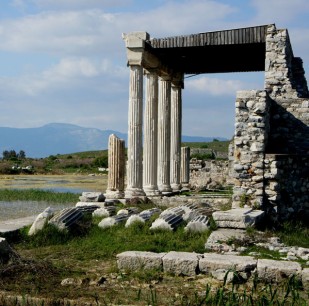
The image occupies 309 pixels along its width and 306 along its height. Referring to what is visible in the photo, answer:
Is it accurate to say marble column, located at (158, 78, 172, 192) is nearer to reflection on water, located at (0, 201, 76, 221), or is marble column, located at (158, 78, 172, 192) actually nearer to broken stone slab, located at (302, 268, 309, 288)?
reflection on water, located at (0, 201, 76, 221)

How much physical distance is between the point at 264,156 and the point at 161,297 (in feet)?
21.9

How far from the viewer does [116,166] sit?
21.4 meters

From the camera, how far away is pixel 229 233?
10.7 metres

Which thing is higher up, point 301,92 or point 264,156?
point 301,92

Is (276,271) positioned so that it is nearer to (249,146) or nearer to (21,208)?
(249,146)

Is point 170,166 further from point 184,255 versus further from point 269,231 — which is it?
point 184,255

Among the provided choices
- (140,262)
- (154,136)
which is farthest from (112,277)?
(154,136)

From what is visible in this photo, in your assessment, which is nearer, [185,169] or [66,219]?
[66,219]

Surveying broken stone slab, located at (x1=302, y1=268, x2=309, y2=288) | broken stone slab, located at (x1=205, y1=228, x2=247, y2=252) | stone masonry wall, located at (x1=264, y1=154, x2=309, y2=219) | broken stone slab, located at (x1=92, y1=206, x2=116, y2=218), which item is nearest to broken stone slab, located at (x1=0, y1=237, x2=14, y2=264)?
broken stone slab, located at (x1=205, y1=228, x2=247, y2=252)

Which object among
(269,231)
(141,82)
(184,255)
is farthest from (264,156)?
(141,82)

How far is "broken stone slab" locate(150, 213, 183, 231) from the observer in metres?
11.7

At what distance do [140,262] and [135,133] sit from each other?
12.1 m

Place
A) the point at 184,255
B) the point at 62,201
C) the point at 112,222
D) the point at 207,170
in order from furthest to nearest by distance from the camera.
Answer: the point at 207,170
the point at 62,201
the point at 112,222
the point at 184,255

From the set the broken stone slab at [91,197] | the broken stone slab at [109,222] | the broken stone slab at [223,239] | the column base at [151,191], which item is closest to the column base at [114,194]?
the column base at [151,191]
